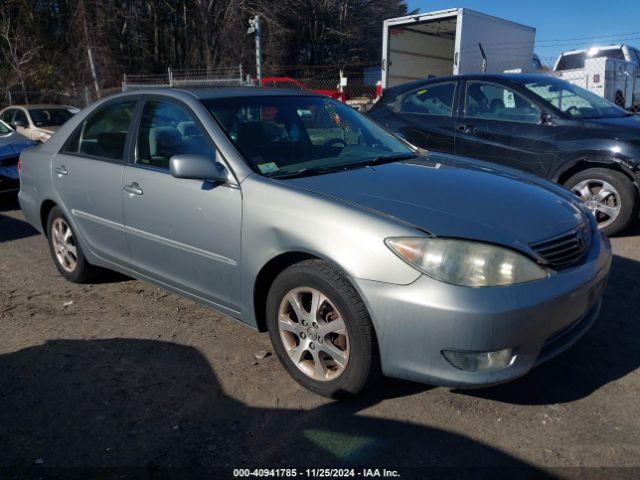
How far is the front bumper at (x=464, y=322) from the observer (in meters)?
2.42

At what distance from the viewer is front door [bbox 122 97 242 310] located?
3201mm

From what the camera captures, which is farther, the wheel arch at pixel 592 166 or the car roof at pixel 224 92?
the wheel arch at pixel 592 166

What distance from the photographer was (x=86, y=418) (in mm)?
2832

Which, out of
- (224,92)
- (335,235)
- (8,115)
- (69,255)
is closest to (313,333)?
(335,235)

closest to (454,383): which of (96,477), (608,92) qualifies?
(96,477)

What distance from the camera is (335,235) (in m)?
2.67

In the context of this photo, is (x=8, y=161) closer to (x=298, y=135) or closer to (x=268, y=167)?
(x=298, y=135)

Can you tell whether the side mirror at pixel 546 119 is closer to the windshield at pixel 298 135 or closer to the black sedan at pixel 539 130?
the black sedan at pixel 539 130

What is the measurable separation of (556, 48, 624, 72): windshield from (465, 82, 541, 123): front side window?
12.5 m

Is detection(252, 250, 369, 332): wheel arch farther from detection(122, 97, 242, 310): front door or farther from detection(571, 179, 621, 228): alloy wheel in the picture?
detection(571, 179, 621, 228): alloy wheel

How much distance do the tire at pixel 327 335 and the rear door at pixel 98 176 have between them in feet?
5.14

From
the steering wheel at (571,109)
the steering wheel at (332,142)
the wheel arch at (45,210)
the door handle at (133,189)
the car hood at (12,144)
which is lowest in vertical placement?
the wheel arch at (45,210)

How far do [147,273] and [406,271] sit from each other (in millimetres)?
2079

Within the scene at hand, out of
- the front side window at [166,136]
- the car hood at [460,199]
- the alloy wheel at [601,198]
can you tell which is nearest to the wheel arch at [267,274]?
the car hood at [460,199]
